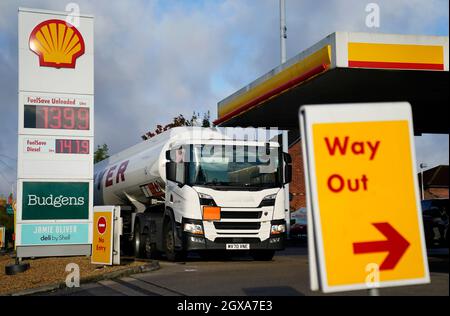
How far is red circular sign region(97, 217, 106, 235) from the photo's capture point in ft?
50.8

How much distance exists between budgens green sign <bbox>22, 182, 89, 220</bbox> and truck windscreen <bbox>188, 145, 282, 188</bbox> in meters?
6.23

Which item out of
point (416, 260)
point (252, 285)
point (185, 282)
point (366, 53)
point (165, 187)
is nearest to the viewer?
point (416, 260)

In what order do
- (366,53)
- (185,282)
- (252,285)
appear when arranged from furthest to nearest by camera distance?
(366,53) → (185,282) → (252,285)

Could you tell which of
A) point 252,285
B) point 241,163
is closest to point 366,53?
point 241,163

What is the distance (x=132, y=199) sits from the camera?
68.9ft

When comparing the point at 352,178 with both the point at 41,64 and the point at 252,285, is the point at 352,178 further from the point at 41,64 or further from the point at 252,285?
the point at 41,64

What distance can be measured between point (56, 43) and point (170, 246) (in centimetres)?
799

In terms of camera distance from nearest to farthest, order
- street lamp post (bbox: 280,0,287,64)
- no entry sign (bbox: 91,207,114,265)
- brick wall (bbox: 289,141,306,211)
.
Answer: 1. no entry sign (bbox: 91,207,114,265)
2. street lamp post (bbox: 280,0,287,64)
3. brick wall (bbox: 289,141,306,211)

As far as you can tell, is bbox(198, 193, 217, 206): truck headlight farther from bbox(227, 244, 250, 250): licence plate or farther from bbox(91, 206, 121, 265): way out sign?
bbox(91, 206, 121, 265): way out sign

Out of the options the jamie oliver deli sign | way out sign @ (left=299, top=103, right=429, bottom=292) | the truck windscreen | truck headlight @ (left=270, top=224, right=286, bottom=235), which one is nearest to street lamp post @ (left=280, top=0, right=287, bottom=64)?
the jamie oliver deli sign

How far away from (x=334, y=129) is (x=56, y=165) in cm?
1604

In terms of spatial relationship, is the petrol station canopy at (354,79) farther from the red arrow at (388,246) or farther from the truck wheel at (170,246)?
the red arrow at (388,246)

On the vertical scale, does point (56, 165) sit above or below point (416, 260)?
above
